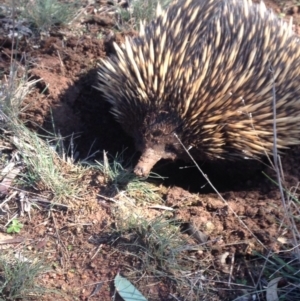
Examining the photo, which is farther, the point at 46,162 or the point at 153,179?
the point at 153,179

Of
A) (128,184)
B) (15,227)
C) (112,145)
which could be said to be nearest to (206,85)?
(128,184)

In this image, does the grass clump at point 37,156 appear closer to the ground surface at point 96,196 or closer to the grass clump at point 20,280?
the ground surface at point 96,196

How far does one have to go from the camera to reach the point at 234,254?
3.02m

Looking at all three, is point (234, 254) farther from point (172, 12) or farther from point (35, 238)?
point (172, 12)

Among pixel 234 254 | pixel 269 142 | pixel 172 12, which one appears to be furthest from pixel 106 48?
pixel 234 254

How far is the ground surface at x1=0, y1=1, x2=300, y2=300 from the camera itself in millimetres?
2965

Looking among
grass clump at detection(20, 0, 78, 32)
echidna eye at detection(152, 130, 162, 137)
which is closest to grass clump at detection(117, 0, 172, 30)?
grass clump at detection(20, 0, 78, 32)

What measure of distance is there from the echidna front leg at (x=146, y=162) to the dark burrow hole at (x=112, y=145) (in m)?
0.39

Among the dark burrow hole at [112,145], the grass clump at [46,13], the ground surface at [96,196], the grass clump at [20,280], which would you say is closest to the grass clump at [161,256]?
the ground surface at [96,196]

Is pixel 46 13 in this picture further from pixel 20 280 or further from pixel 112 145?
pixel 20 280

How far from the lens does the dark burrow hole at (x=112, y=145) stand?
12.6ft

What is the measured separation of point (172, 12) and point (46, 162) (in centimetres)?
121

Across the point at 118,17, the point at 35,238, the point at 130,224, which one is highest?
the point at 118,17

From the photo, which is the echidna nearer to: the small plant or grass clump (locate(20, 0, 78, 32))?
the small plant
